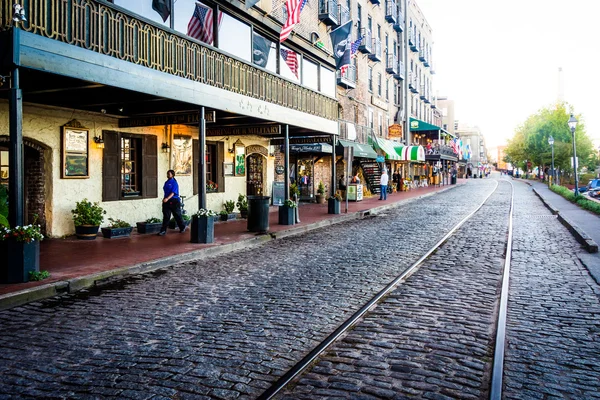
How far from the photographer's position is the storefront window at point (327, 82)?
18.9 metres

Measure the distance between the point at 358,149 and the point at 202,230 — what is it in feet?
56.1

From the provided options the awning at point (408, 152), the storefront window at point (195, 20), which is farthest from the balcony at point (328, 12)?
the storefront window at point (195, 20)

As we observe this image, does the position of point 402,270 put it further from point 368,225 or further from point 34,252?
point 368,225

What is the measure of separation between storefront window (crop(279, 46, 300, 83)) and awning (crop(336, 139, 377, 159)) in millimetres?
8398

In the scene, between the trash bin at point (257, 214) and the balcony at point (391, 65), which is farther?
the balcony at point (391, 65)

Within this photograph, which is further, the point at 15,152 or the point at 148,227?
the point at 148,227

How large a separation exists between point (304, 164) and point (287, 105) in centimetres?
1170

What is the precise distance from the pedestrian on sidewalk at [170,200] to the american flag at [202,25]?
3503 mm

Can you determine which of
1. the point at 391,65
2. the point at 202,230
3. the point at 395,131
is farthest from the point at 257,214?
the point at 391,65

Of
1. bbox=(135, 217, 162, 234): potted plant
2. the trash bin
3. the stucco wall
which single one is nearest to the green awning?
the stucco wall

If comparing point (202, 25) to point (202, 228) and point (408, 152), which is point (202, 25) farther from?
point (408, 152)

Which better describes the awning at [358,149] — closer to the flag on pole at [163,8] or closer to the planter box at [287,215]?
the planter box at [287,215]

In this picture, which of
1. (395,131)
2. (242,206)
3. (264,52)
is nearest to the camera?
(264,52)

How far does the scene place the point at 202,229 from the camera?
11.1m
